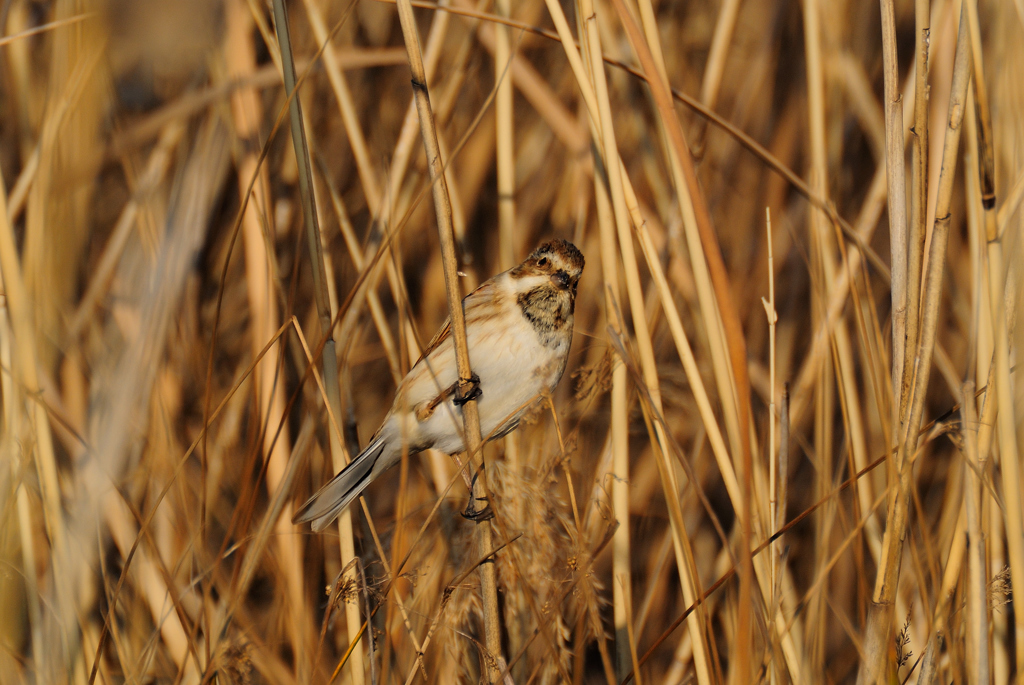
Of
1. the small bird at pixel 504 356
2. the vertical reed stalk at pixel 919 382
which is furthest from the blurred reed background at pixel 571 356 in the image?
the small bird at pixel 504 356

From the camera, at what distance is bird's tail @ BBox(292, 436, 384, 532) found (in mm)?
1677

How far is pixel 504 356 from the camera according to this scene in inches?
76.3

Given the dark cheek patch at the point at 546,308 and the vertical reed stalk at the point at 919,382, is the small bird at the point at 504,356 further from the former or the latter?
the vertical reed stalk at the point at 919,382

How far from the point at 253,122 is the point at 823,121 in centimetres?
146

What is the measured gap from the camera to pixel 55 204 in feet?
2.23

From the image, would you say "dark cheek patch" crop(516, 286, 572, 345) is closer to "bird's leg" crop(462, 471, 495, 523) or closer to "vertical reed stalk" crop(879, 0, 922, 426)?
"bird's leg" crop(462, 471, 495, 523)

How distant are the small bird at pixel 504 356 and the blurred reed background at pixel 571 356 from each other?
109mm

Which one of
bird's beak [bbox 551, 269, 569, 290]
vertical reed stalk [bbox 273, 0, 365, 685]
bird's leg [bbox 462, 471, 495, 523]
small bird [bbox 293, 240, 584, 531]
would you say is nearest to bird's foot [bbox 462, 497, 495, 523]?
bird's leg [bbox 462, 471, 495, 523]

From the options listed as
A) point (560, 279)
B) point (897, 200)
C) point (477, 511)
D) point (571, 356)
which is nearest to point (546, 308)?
point (560, 279)

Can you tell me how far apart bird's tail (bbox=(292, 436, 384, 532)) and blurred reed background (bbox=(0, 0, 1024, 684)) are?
0.05 meters

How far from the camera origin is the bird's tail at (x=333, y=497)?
1677mm

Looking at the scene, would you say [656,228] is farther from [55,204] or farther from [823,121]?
[55,204]

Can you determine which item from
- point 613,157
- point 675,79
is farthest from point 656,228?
point 613,157

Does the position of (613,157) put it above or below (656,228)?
above
